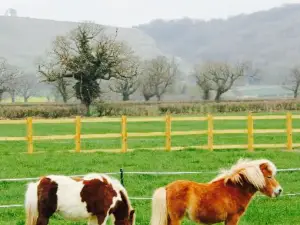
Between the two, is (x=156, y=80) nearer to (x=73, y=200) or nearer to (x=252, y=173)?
(x=252, y=173)

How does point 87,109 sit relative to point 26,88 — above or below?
below

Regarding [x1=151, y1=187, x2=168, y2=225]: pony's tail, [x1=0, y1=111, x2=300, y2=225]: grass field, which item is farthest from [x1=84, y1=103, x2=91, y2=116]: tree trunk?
[x1=151, y1=187, x2=168, y2=225]: pony's tail

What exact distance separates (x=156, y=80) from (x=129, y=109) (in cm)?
6312

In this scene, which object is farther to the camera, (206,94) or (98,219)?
(206,94)

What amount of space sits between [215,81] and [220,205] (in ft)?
304

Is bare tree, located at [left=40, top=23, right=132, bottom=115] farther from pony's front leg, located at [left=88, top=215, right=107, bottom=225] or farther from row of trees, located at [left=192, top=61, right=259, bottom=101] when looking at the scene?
row of trees, located at [left=192, top=61, right=259, bottom=101]

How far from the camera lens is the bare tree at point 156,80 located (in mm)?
106562

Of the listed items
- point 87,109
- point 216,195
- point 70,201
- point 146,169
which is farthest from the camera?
point 87,109

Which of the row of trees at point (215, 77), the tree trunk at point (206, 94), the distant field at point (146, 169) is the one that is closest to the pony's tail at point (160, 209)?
the distant field at point (146, 169)

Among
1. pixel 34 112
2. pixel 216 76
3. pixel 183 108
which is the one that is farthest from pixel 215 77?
pixel 34 112

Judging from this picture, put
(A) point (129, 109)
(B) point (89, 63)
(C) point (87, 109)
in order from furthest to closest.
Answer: (B) point (89, 63)
(C) point (87, 109)
(A) point (129, 109)

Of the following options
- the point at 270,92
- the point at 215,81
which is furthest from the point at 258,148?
the point at 270,92

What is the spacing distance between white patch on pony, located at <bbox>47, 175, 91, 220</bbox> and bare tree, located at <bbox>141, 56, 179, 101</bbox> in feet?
321

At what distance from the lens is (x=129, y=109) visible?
4656 cm
